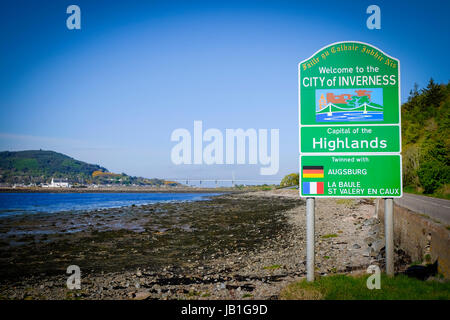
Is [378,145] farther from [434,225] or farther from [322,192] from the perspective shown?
[434,225]

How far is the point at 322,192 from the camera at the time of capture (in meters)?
7.12

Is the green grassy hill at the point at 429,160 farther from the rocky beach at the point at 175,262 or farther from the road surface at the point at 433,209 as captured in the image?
the rocky beach at the point at 175,262

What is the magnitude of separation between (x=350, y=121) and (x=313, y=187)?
6.31ft

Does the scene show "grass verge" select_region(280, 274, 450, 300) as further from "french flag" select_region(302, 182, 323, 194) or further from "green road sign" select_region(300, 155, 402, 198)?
"french flag" select_region(302, 182, 323, 194)

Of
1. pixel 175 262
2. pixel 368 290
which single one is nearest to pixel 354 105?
pixel 368 290

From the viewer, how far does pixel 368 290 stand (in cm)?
626

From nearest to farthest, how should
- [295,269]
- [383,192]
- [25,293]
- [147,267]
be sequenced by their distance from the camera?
[383,192], [25,293], [295,269], [147,267]

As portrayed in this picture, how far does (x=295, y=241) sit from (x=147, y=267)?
8.52m

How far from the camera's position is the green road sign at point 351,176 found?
706cm

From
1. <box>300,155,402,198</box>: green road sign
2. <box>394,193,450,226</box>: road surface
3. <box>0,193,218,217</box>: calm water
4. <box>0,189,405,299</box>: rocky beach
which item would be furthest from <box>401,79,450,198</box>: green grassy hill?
<box>0,193,218,217</box>: calm water

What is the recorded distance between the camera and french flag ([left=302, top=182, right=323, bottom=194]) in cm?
711
